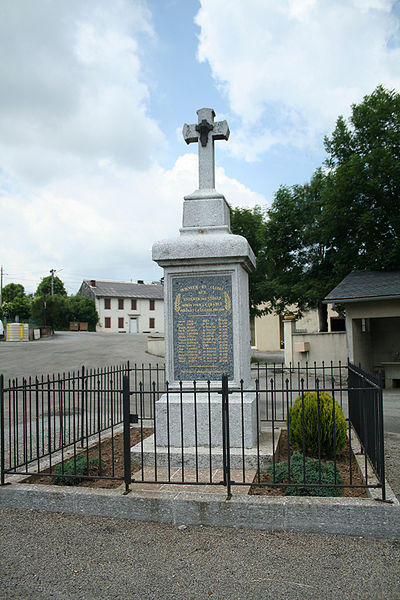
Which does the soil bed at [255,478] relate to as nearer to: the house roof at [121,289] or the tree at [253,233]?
the tree at [253,233]

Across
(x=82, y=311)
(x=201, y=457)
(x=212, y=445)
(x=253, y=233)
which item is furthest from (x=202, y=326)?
(x=82, y=311)

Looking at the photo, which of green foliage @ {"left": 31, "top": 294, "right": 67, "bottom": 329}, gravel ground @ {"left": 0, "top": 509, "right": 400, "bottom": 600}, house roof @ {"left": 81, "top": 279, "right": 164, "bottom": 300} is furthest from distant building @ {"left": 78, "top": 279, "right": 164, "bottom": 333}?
gravel ground @ {"left": 0, "top": 509, "right": 400, "bottom": 600}

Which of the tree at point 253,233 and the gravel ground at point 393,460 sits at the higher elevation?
the tree at point 253,233

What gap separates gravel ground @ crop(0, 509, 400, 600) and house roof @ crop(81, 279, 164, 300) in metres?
57.5

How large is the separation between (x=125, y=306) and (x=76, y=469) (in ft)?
191

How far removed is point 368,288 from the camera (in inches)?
583

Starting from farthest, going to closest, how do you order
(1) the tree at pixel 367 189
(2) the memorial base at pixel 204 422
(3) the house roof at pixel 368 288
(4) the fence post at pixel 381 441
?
(1) the tree at pixel 367 189
(3) the house roof at pixel 368 288
(2) the memorial base at pixel 204 422
(4) the fence post at pixel 381 441

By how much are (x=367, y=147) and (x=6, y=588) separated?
18.4 meters

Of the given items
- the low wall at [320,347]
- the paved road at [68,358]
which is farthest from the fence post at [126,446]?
the low wall at [320,347]

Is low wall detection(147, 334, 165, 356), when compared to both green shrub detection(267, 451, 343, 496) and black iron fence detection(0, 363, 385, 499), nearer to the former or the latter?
black iron fence detection(0, 363, 385, 499)

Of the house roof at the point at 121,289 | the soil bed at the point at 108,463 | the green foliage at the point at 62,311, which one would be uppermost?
the house roof at the point at 121,289

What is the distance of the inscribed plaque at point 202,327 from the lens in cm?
612

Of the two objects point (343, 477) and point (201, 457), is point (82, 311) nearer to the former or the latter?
point (201, 457)

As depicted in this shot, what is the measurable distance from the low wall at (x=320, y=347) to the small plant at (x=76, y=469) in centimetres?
1469
